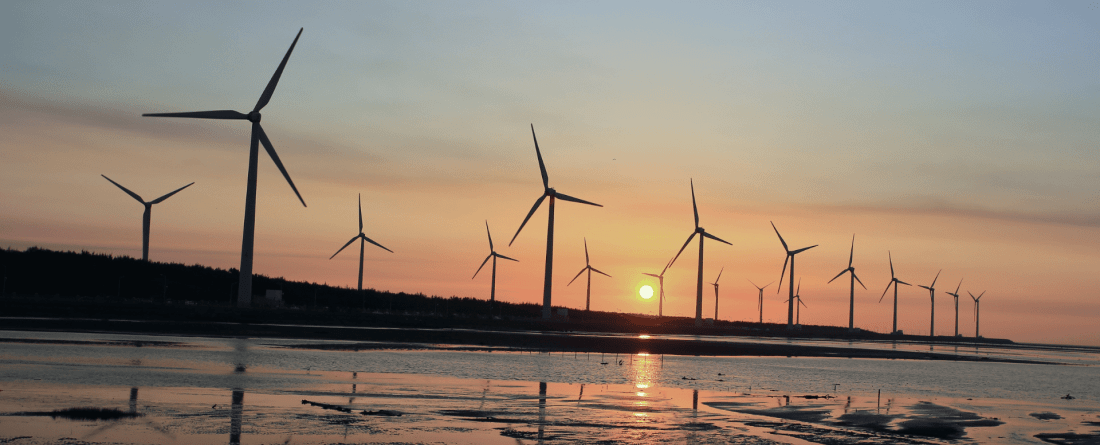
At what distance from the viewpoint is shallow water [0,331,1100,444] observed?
1934cm

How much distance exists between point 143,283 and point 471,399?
12713 centimetres

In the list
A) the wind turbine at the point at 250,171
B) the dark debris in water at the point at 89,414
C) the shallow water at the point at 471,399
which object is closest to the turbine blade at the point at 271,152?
the wind turbine at the point at 250,171

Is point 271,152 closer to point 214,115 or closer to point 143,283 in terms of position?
point 214,115

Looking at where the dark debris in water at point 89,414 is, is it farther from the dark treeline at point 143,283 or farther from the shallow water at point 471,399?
the dark treeline at point 143,283

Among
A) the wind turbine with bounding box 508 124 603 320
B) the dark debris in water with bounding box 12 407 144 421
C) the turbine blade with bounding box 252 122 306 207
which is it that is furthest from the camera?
the wind turbine with bounding box 508 124 603 320

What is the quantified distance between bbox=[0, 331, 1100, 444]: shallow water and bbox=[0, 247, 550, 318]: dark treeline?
7968cm

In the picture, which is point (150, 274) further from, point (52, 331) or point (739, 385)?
point (739, 385)

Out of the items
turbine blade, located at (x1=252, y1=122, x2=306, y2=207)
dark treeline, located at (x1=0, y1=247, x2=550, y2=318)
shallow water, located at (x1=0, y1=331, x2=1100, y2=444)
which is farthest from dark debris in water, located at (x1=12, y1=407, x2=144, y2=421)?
Result: dark treeline, located at (x1=0, y1=247, x2=550, y2=318)

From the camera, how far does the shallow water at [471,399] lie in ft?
63.5

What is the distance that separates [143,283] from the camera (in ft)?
457

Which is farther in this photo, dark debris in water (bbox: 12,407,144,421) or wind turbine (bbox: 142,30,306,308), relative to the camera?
wind turbine (bbox: 142,30,306,308)

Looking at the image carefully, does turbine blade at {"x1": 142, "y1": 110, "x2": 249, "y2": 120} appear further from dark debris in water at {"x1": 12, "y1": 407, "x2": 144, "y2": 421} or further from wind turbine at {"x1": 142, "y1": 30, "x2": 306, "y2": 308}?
dark debris in water at {"x1": 12, "y1": 407, "x2": 144, "y2": 421}

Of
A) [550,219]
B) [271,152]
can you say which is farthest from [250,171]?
[550,219]

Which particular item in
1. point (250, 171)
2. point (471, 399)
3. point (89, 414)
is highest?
point (250, 171)
